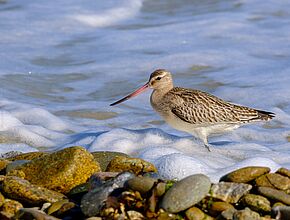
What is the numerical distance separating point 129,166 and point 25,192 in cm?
87

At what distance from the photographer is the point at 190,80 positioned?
10.7m

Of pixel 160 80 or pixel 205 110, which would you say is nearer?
pixel 205 110

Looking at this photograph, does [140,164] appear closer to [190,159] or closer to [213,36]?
[190,159]

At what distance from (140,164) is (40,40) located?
318 inches

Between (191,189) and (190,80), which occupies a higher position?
(191,189)

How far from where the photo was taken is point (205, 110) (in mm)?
7613

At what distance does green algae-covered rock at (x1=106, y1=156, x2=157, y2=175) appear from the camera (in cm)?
561

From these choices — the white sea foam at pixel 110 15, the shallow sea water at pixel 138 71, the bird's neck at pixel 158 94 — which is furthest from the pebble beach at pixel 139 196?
the white sea foam at pixel 110 15

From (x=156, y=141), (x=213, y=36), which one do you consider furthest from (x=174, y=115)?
(x=213, y=36)

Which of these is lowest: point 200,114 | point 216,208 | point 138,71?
point 138,71

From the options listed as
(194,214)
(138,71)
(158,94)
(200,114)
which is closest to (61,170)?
(194,214)

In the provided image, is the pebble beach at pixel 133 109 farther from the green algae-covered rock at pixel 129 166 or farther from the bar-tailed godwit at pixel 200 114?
the bar-tailed godwit at pixel 200 114

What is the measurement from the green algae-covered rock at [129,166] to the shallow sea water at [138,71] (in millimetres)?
315

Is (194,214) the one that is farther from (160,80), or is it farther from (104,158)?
(160,80)
